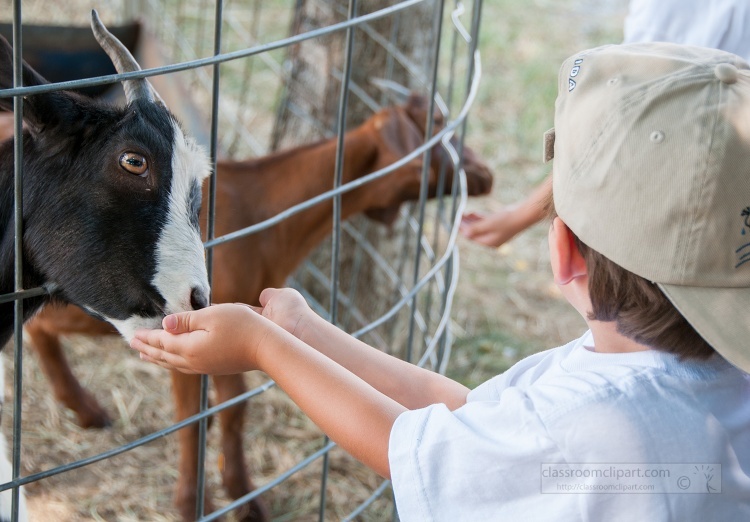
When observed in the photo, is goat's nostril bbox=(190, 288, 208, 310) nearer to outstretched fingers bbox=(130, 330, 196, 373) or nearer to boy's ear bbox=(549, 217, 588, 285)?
outstretched fingers bbox=(130, 330, 196, 373)

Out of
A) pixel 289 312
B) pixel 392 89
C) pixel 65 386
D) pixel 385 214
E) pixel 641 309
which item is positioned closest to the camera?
pixel 641 309

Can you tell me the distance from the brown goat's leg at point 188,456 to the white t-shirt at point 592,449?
173 centimetres

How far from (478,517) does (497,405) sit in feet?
0.49

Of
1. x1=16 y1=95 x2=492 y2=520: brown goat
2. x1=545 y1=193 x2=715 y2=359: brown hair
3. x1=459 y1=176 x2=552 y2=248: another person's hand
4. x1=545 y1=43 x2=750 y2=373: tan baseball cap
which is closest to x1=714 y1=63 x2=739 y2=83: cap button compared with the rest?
x1=545 y1=43 x2=750 y2=373: tan baseball cap

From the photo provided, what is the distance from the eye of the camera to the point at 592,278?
1.20m

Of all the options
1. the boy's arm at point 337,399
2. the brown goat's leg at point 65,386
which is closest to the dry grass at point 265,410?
the brown goat's leg at point 65,386

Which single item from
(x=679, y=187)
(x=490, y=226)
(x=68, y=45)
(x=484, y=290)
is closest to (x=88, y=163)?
(x=679, y=187)

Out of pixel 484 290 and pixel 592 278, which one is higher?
pixel 592 278

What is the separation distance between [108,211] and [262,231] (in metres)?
1.44

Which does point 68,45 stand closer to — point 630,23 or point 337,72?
point 337,72

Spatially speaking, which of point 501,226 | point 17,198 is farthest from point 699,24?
point 17,198

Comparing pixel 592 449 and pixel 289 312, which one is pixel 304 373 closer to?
pixel 289 312

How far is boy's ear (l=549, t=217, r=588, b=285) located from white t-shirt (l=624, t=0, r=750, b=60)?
142cm

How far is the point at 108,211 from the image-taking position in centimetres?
158
